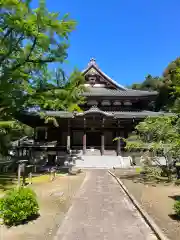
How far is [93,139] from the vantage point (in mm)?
33906

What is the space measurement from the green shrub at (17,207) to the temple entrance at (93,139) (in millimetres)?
26011

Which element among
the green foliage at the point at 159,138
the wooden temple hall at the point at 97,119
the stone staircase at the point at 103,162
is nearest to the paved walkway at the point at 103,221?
the green foliage at the point at 159,138

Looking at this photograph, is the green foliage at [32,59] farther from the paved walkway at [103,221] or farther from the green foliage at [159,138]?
the paved walkway at [103,221]

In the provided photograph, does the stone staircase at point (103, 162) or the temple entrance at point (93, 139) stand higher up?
the temple entrance at point (93, 139)

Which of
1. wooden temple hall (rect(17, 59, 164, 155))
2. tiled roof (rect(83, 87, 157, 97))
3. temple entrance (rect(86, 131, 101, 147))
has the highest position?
tiled roof (rect(83, 87, 157, 97))

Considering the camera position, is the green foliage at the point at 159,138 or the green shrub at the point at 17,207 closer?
the green shrub at the point at 17,207

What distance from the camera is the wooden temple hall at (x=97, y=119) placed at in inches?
1176

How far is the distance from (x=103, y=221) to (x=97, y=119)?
24148 millimetres

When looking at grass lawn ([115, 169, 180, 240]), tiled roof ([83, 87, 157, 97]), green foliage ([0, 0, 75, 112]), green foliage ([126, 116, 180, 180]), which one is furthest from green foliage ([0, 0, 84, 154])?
tiled roof ([83, 87, 157, 97])

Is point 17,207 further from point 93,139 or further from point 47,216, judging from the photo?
point 93,139

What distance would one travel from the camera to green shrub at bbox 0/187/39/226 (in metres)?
7.19

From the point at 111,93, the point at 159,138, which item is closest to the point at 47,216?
the point at 159,138

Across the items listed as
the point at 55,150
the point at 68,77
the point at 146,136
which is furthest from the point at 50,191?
the point at 55,150

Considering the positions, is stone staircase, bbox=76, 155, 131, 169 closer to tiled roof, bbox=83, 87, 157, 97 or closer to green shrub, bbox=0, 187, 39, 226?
tiled roof, bbox=83, 87, 157, 97
